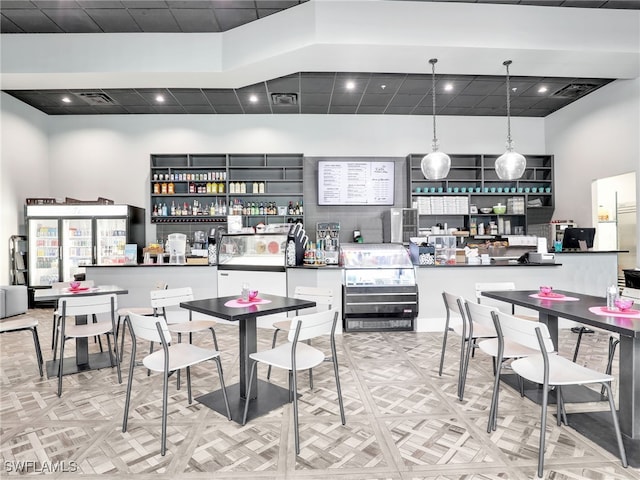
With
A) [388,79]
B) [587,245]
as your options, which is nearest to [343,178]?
[388,79]

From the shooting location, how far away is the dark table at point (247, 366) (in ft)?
9.11

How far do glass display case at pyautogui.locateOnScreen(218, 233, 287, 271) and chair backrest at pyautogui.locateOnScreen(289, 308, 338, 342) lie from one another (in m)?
2.65

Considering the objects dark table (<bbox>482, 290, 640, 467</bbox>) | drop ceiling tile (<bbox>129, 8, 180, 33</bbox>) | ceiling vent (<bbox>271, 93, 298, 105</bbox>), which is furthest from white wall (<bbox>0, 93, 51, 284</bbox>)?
dark table (<bbox>482, 290, 640, 467</bbox>)

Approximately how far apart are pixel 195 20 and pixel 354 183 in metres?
4.08

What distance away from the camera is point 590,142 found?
6.77 meters

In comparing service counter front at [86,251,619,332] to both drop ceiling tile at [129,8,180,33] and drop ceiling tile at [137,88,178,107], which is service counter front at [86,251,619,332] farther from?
drop ceiling tile at [129,8,180,33]

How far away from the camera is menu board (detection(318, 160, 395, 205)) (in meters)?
7.66

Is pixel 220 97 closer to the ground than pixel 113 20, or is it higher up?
closer to the ground

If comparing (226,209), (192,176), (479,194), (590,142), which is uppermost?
(590,142)

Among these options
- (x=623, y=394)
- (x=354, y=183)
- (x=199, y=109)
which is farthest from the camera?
(x=354, y=183)

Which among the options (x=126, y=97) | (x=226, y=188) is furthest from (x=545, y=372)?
(x=126, y=97)

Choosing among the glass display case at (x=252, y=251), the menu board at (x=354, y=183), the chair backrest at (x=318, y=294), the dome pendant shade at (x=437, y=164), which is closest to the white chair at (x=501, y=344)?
the chair backrest at (x=318, y=294)

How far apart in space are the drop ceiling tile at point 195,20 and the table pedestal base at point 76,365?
14.4 ft

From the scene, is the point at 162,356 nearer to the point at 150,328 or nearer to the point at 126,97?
the point at 150,328
